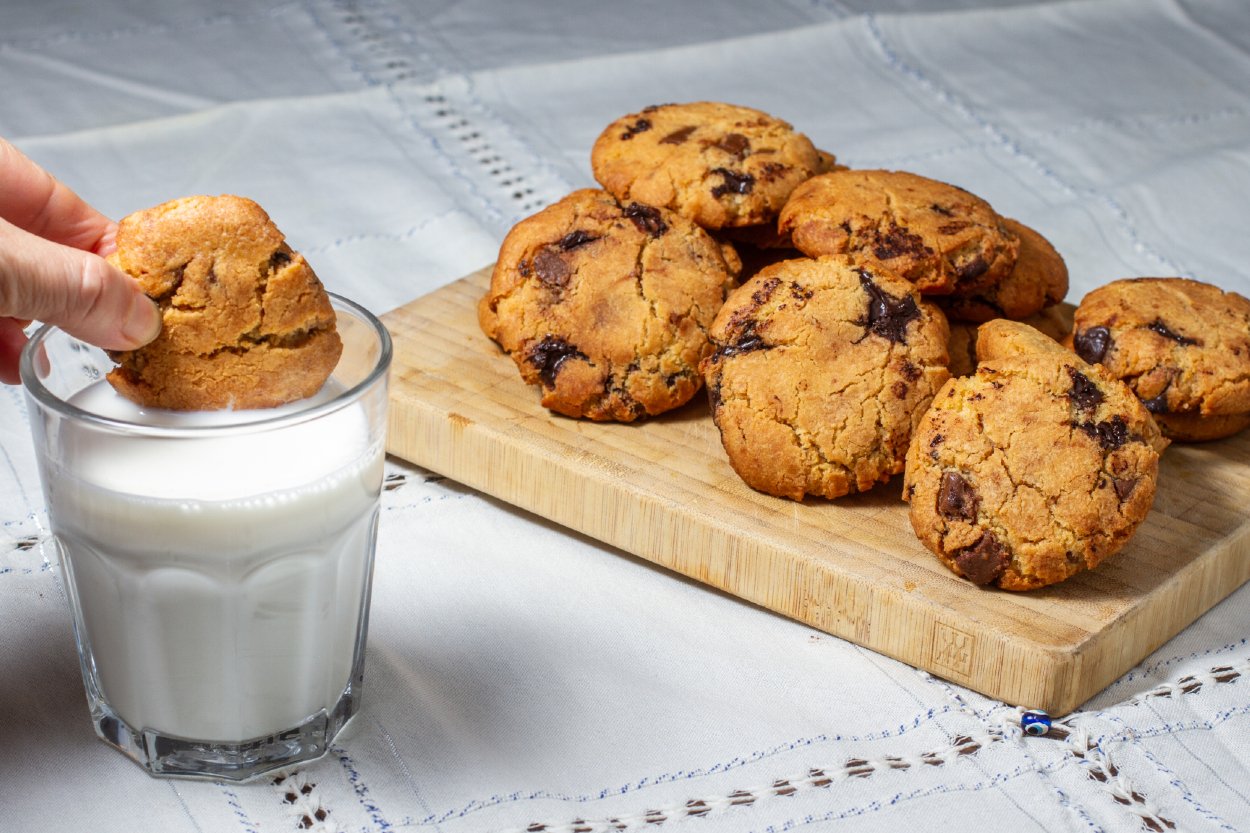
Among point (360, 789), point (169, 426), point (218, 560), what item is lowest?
point (360, 789)

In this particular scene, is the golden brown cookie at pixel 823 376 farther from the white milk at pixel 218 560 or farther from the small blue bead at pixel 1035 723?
the white milk at pixel 218 560

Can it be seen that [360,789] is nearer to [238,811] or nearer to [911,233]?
[238,811]

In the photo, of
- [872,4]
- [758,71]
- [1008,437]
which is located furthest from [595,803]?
[872,4]

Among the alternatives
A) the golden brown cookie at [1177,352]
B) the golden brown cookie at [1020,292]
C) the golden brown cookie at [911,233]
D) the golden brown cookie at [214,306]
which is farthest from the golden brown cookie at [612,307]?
the golden brown cookie at [214,306]

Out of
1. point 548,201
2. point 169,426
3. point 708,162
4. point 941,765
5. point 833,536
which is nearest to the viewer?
point 169,426

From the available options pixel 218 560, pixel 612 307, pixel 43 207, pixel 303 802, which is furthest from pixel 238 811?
pixel 612 307

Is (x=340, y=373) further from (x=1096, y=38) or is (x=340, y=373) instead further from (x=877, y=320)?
(x=1096, y=38)

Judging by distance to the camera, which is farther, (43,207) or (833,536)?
(833,536)

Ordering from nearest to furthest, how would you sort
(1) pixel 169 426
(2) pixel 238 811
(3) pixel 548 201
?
1. (1) pixel 169 426
2. (2) pixel 238 811
3. (3) pixel 548 201
